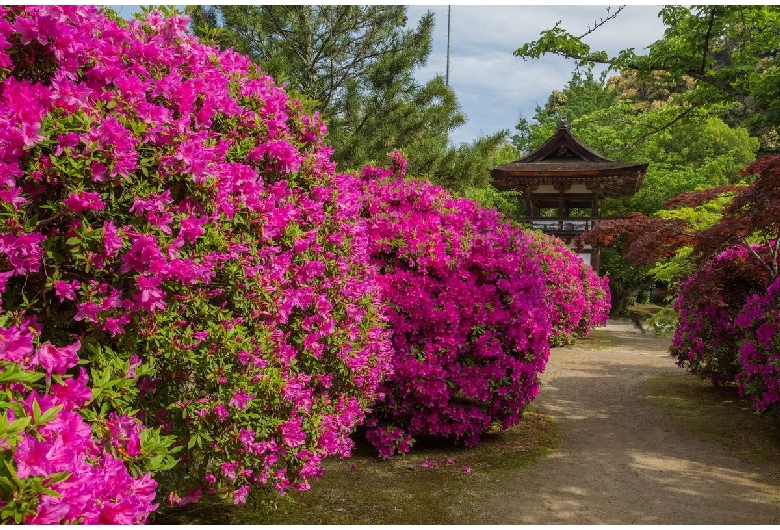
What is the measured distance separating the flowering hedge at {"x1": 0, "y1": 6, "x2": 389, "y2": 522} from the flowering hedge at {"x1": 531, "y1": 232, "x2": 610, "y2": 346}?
907 centimetres

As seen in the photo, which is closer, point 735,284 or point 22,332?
point 22,332

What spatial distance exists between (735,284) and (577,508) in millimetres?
4895

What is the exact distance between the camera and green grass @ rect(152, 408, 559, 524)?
3.88 meters

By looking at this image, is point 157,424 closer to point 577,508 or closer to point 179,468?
point 179,468

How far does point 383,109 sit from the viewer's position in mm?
12773

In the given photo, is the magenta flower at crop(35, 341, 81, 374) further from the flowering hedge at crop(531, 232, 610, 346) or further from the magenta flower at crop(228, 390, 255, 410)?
the flowering hedge at crop(531, 232, 610, 346)

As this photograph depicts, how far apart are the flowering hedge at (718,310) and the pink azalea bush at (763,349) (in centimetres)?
55

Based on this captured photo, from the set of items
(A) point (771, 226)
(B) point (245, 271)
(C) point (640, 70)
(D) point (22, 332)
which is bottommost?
(D) point (22, 332)

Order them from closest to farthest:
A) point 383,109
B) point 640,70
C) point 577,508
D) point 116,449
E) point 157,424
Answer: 1. point 116,449
2. point 157,424
3. point 577,508
4. point 640,70
5. point 383,109

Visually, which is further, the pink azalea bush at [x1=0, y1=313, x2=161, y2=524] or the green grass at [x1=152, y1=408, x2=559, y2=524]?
the green grass at [x1=152, y1=408, x2=559, y2=524]

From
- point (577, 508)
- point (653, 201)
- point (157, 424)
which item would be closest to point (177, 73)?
point (157, 424)

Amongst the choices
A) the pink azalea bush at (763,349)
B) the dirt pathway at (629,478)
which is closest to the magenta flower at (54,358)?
the dirt pathway at (629,478)

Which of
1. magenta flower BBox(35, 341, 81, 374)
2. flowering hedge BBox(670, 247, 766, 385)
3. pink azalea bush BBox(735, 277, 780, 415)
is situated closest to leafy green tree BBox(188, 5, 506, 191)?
flowering hedge BBox(670, 247, 766, 385)

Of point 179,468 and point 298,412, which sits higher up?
point 298,412
